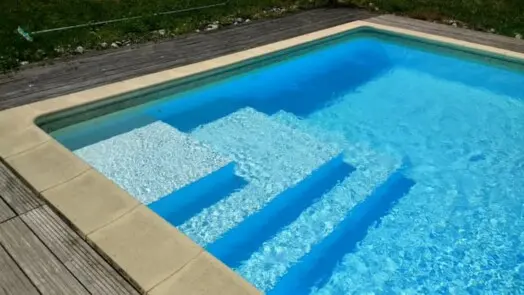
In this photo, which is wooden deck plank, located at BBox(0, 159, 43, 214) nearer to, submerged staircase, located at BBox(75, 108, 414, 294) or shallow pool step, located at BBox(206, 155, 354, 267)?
submerged staircase, located at BBox(75, 108, 414, 294)

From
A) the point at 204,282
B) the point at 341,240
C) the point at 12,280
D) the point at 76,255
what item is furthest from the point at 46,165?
the point at 341,240

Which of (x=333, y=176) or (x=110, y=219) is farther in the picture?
(x=333, y=176)

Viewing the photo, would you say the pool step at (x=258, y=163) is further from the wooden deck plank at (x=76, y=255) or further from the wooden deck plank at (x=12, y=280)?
the wooden deck plank at (x=12, y=280)

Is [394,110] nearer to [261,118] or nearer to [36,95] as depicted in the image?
[261,118]

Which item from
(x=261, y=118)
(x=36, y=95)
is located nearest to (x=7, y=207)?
(x=36, y=95)

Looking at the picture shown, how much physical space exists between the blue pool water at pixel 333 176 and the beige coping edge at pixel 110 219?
0.54 m

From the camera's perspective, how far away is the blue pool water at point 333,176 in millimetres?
4199

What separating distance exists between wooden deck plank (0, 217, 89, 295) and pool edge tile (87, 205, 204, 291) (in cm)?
30

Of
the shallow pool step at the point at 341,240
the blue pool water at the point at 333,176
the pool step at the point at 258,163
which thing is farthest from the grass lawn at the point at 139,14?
the shallow pool step at the point at 341,240

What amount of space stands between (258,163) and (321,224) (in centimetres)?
121

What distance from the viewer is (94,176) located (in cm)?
406

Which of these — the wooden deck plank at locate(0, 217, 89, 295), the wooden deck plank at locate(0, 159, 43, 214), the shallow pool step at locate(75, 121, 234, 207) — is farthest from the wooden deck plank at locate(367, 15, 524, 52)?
the wooden deck plank at locate(0, 217, 89, 295)

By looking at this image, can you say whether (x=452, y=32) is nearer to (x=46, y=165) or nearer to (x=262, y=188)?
(x=262, y=188)

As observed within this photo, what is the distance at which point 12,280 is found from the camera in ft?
9.47
